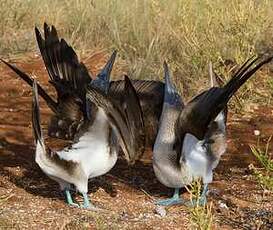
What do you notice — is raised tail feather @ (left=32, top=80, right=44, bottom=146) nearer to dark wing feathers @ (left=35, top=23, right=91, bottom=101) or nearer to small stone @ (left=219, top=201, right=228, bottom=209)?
dark wing feathers @ (left=35, top=23, right=91, bottom=101)

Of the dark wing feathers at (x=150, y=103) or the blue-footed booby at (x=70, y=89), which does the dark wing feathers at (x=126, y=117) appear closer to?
the blue-footed booby at (x=70, y=89)

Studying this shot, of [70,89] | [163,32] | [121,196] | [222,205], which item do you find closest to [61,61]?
[70,89]

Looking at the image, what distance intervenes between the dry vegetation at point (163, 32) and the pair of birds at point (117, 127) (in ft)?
8.76

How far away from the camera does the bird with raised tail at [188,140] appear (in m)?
3.91

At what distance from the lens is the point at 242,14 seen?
7191 millimetres

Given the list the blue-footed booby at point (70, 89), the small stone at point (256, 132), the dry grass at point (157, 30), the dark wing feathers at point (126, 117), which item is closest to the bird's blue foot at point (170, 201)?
the blue-footed booby at point (70, 89)

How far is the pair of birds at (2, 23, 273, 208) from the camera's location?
150 inches

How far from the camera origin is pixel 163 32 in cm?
847

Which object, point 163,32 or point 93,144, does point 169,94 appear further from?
point 163,32

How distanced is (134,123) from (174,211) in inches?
24.1

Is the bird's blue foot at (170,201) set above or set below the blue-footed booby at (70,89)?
below

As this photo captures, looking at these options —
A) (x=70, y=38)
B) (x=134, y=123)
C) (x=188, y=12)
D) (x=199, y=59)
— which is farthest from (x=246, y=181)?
(x=70, y=38)

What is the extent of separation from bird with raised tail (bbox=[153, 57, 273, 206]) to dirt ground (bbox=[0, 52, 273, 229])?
0.18m

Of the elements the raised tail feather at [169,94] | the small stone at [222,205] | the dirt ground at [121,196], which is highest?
the raised tail feather at [169,94]
